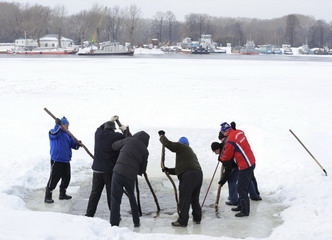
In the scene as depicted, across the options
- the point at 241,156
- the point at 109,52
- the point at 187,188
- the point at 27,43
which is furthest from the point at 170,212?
the point at 27,43

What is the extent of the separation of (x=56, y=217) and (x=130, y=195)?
46.4 inches

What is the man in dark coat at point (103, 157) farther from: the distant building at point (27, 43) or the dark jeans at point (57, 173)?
the distant building at point (27, 43)

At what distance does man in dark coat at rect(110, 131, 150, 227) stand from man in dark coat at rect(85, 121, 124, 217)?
0.18 meters

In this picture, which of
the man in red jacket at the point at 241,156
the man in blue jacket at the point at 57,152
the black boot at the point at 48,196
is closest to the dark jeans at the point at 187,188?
the man in red jacket at the point at 241,156

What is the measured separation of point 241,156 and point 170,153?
474cm

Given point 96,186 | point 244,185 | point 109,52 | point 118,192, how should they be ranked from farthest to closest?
point 109,52
point 244,185
point 96,186
point 118,192

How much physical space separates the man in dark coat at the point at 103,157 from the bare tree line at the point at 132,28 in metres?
116

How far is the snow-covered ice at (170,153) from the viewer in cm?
677

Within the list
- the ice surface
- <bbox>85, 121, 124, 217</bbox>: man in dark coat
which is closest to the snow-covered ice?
the ice surface

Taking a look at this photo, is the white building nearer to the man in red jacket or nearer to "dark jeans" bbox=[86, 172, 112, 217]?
"dark jeans" bbox=[86, 172, 112, 217]

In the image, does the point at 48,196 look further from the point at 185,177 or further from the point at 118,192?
the point at 185,177

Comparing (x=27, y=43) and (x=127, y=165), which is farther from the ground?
(x=27, y=43)

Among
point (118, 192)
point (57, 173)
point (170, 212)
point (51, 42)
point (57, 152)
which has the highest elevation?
point (51, 42)

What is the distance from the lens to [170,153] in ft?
40.2
